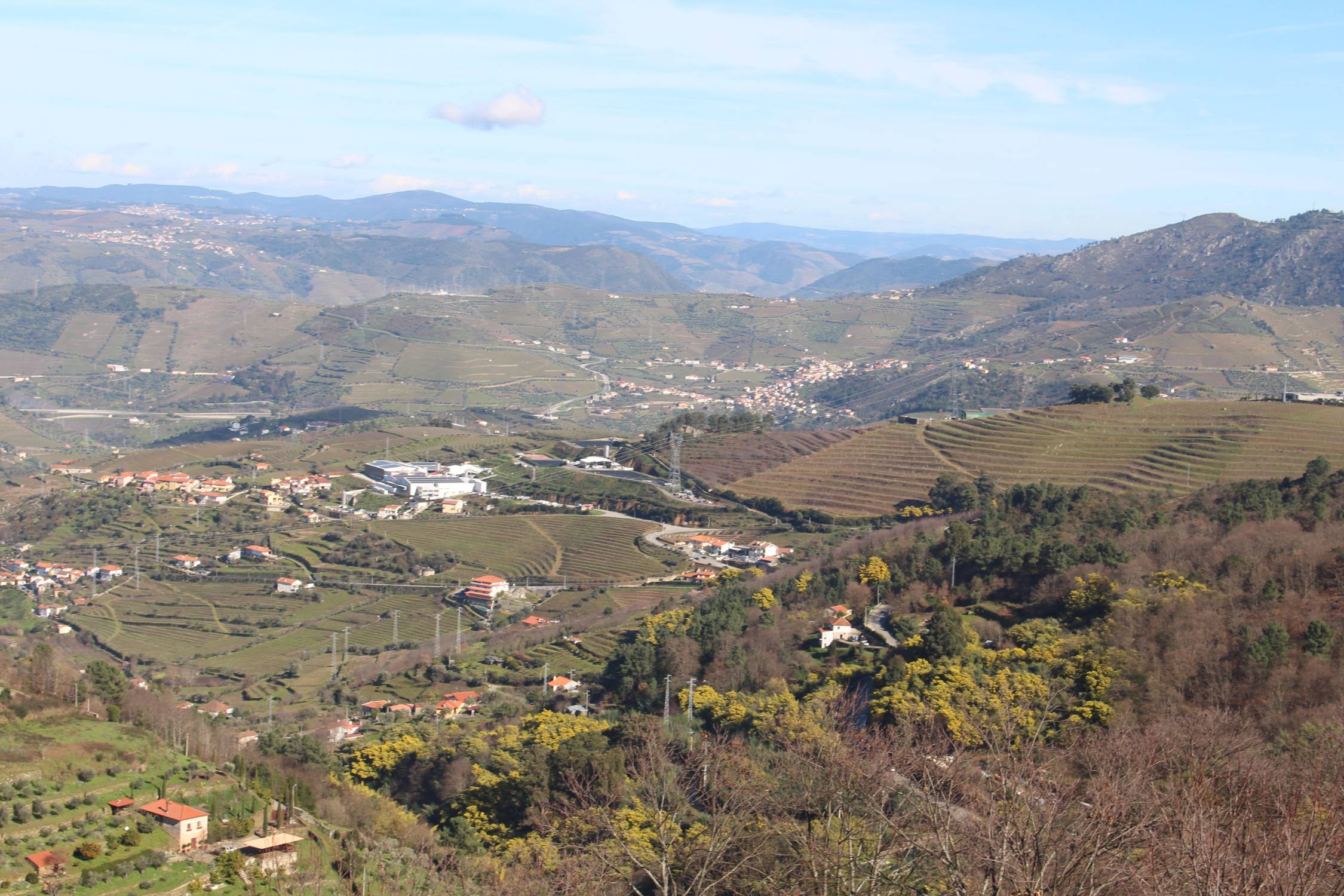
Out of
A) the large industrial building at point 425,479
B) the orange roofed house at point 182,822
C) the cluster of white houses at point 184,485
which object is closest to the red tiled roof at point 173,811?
the orange roofed house at point 182,822

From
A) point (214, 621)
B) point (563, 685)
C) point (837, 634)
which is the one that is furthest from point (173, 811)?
point (214, 621)

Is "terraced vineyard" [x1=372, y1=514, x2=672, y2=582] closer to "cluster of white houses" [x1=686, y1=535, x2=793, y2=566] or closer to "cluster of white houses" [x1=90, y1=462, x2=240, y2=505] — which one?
"cluster of white houses" [x1=686, y1=535, x2=793, y2=566]

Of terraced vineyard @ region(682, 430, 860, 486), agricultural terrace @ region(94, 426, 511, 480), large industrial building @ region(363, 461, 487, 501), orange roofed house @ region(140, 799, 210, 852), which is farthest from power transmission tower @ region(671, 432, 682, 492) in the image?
orange roofed house @ region(140, 799, 210, 852)

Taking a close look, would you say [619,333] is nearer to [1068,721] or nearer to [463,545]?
[463,545]

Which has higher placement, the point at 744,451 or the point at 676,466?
the point at 744,451

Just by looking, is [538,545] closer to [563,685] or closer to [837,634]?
[563,685]
